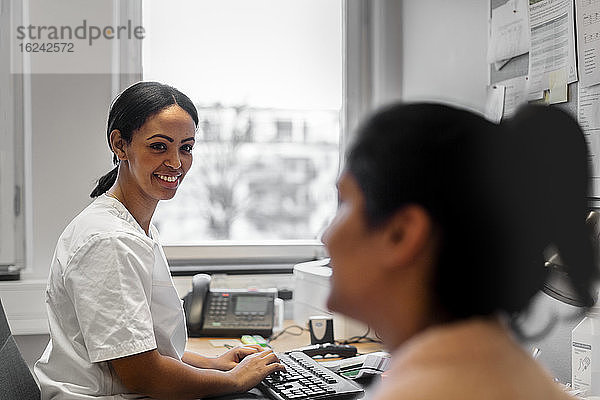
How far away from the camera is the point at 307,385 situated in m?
1.38

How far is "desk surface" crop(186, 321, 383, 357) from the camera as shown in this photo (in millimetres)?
1969

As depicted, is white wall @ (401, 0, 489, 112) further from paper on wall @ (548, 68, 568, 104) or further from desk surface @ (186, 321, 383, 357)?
desk surface @ (186, 321, 383, 357)

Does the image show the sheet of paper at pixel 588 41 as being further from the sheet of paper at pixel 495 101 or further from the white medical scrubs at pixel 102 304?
the white medical scrubs at pixel 102 304

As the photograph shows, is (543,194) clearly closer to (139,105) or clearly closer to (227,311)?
(139,105)

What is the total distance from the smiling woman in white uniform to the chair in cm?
3

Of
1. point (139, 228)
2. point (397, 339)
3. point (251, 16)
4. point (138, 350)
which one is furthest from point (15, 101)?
point (397, 339)

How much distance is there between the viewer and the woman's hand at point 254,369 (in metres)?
1.42

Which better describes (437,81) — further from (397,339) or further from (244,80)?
(397,339)

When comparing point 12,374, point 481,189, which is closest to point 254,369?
point 12,374

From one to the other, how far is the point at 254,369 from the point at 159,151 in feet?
1.74

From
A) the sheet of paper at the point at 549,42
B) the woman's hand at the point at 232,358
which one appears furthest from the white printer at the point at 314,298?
the sheet of paper at the point at 549,42

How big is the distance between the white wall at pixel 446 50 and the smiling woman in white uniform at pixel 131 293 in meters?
0.74

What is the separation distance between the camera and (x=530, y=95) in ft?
5.40

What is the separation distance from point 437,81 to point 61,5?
133cm
